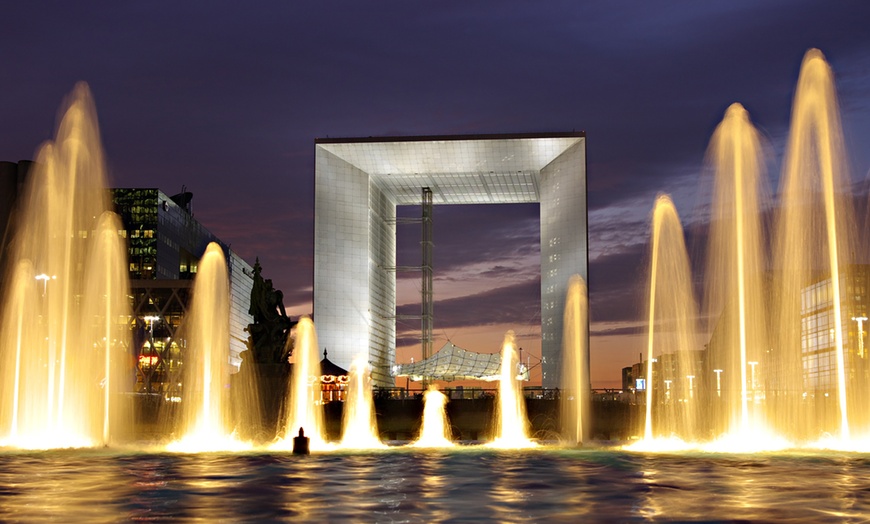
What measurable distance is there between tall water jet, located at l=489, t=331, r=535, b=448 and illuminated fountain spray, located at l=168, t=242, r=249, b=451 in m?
12.8

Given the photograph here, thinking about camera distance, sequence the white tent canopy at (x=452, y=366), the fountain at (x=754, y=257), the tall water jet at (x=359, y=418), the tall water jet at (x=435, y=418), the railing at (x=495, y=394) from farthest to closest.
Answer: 1. the white tent canopy at (x=452, y=366)
2. the railing at (x=495, y=394)
3. the tall water jet at (x=435, y=418)
4. the tall water jet at (x=359, y=418)
5. the fountain at (x=754, y=257)

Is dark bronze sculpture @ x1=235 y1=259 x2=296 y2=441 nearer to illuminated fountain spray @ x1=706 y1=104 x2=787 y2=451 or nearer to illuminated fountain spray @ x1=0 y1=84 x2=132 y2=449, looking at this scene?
illuminated fountain spray @ x1=0 y1=84 x2=132 y2=449

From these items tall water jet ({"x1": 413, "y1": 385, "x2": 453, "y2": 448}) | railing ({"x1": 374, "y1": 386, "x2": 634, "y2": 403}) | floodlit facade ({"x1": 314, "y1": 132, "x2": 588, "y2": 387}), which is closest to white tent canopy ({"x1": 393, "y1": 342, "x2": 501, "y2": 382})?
floodlit facade ({"x1": 314, "y1": 132, "x2": 588, "y2": 387})

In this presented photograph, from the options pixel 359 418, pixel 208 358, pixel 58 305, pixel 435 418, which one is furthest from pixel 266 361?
pixel 435 418

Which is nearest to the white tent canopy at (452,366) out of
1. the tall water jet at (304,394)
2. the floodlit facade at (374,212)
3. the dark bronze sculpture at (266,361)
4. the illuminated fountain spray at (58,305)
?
the floodlit facade at (374,212)

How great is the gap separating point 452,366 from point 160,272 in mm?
65589

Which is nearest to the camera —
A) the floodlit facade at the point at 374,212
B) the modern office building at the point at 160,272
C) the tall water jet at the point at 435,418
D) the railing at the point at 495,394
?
the tall water jet at the point at 435,418

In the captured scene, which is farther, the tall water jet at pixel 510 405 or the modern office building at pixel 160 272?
the modern office building at pixel 160 272

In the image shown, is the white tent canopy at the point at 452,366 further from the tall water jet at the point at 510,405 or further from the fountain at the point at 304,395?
the fountain at the point at 304,395

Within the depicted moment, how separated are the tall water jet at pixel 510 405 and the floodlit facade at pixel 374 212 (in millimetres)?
A: 24103

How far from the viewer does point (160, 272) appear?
455ft

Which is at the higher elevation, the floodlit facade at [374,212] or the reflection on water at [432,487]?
the floodlit facade at [374,212]

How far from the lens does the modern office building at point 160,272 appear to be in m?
121

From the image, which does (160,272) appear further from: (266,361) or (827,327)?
(266,361)
